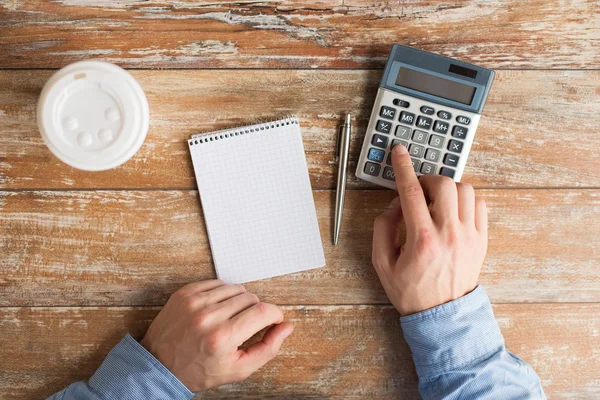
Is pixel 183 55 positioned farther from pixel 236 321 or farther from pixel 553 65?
pixel 553 65

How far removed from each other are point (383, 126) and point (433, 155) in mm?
74

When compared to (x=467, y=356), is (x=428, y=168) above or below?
above

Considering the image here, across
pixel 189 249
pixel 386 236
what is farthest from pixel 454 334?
pixel 189 249

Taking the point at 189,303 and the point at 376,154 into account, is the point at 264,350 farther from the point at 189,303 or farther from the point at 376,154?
the point at 376,154

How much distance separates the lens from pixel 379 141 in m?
0.67

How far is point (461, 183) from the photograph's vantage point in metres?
0.65

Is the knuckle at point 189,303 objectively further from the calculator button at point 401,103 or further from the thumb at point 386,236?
the calculator button at point 401,103

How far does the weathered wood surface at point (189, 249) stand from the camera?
694 millimetres

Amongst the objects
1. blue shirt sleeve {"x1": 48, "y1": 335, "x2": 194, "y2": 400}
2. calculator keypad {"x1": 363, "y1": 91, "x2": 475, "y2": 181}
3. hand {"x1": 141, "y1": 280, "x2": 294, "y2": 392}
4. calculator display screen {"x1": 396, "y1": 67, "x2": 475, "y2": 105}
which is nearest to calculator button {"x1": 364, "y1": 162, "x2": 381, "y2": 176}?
calculator keypad {"x1": 363, "y1": 91, "x2": 475, "y2": 181}

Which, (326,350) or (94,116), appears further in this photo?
(326,350)

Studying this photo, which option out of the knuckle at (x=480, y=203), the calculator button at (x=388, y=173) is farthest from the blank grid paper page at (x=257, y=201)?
the knuckle at (x=480, y=203)

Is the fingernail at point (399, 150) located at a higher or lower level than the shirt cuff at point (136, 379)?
higher

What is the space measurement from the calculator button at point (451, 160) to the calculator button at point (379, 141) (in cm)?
8

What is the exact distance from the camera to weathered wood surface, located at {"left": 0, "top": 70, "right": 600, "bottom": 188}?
68 cm
